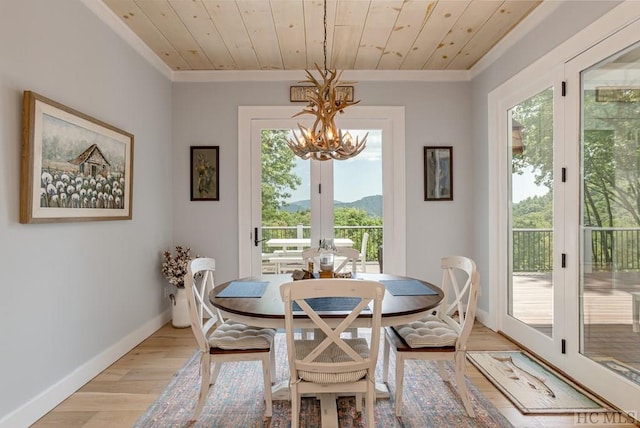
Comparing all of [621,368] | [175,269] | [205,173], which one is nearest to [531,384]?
[621,368]

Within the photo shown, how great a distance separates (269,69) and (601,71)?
9.52 ft

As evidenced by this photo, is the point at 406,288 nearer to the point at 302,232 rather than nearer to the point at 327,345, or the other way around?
the point at 327,345

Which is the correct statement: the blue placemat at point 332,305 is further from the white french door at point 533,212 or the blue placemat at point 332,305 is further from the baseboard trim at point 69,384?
the white french door at point 533,212

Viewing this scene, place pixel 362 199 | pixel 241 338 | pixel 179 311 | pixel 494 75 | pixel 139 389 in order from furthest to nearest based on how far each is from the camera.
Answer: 1. pixel 362 199
2. pixel 179 311
3. pixel 494 75
4. pixel 139 389
5. pixel 241 338

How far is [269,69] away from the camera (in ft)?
13.3

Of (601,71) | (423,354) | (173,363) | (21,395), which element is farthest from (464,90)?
(21,395)

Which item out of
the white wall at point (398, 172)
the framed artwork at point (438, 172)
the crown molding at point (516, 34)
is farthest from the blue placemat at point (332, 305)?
the crown molding at point (516, 34)

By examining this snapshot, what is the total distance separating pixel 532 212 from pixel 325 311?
2.21m

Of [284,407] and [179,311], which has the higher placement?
[179,311]

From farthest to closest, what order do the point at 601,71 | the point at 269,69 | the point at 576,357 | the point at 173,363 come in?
the point at 269,69 < the point at 173,363 < the point at 576,357 < the point at 601,71

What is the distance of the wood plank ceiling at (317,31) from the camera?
9.23 ft

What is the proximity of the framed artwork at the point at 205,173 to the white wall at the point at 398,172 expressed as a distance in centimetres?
6

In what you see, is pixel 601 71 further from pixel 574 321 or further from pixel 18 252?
pixel 18 252

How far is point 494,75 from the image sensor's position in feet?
12.1
